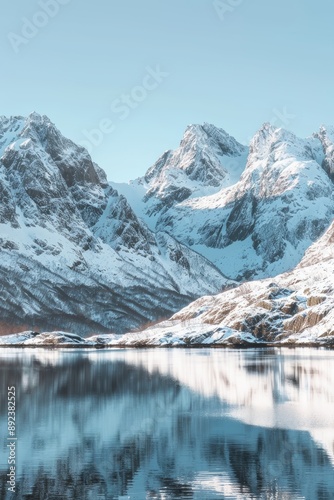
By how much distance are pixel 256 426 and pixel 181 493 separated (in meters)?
29.6

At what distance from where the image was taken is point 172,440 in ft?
239

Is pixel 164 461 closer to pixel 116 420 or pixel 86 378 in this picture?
pixel 116 420

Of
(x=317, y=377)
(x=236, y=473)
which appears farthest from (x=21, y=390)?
(x=236, y=473)

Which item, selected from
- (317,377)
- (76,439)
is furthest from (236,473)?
(317,377)

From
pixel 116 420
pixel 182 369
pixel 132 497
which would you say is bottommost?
pixel 132 497

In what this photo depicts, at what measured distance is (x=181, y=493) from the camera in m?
52.2

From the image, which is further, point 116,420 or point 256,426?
point 116,420

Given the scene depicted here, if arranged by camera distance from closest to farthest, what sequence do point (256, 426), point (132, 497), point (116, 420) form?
point (132, 497), point (256, 426), point (116, 420)

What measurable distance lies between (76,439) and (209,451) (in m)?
14.7

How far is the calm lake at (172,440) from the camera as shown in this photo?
54.1 metres

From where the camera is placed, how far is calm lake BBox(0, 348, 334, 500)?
2130 inches

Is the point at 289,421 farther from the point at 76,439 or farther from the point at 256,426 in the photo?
the point at 76,439

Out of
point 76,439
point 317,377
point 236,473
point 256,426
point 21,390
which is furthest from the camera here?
point 317,377

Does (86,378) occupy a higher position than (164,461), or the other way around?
(86,378)
